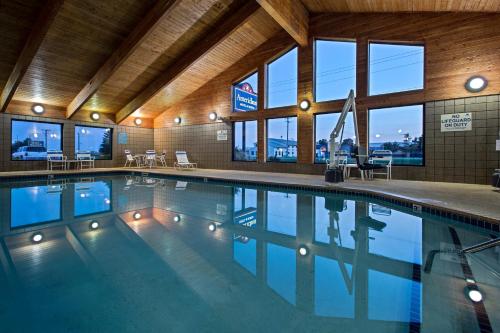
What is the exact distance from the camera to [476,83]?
517cm

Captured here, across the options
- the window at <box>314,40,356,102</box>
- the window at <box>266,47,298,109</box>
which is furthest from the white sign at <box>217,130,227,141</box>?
the window at <box>314,40,356,102</box>

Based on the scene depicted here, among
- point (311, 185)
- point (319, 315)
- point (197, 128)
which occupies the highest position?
point (197, 128)

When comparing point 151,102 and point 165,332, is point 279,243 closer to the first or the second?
point 165,332

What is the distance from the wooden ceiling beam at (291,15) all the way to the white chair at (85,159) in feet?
25.6

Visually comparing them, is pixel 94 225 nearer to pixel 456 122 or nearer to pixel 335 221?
pixel 335 221

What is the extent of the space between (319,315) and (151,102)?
9627 millimetres

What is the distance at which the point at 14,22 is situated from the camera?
207 inches

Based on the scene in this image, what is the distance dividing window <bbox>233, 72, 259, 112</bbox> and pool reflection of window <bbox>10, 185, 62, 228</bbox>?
216 inches

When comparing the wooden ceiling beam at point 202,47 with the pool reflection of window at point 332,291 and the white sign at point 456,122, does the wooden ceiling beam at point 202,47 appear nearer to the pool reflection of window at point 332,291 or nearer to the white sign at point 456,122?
the white sign at point 456,122

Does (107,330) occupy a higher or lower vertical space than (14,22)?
lower

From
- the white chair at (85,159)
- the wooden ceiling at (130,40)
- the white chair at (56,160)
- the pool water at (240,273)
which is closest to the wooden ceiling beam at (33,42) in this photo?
the wooden ceiling at (130,40)

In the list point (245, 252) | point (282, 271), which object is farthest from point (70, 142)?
point (282, 271)

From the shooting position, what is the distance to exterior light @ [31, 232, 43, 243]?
2340 millimetres

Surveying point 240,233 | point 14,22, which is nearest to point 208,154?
point 14,22
